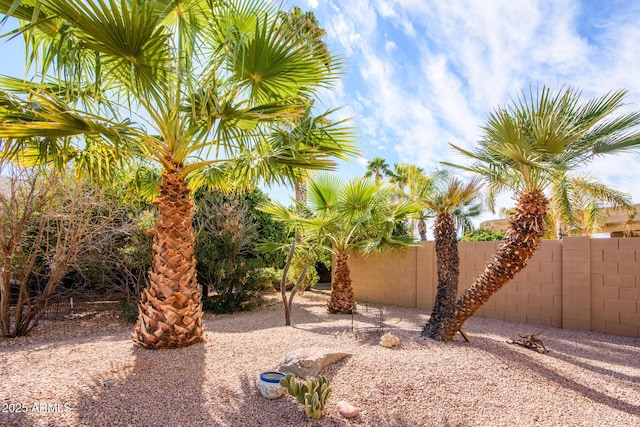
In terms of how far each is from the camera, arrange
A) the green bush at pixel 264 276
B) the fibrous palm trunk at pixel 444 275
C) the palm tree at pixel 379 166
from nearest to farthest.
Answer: the fibrous palm trunk at pixel 444 275 < the green bush at pixel 264 276 < the palm tree at pixel 379 166

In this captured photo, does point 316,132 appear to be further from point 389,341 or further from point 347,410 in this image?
point 347,410

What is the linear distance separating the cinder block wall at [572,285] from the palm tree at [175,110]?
532 centimetres

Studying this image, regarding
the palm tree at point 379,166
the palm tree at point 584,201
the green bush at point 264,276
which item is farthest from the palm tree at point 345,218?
the palm tree at point 379,166

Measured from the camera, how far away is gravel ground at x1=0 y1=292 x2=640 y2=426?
3039mm

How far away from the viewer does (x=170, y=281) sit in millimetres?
4578

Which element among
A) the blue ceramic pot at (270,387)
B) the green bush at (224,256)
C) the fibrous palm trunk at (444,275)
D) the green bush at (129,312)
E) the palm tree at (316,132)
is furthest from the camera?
the green bush at (224,256)

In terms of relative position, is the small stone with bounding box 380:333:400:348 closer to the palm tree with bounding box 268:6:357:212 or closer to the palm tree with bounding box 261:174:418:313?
the palm tree with bounding box 268:6:357:212

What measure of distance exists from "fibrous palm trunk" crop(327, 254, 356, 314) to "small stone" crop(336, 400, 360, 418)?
5633 millimetres

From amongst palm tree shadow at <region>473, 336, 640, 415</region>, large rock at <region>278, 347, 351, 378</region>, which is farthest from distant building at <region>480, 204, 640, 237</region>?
large rock at <region>278, 347, 351, 378</region>

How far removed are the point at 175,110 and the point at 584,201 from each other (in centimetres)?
1344

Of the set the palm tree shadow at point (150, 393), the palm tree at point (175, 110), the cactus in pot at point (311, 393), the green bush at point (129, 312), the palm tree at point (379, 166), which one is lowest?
the green bush at point (129, 312)

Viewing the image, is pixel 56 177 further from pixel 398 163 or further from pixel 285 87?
pixel 398 163

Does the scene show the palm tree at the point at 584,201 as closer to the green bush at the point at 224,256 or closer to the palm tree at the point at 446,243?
the palm tree at the point at 446,243

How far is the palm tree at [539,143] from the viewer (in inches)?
166
